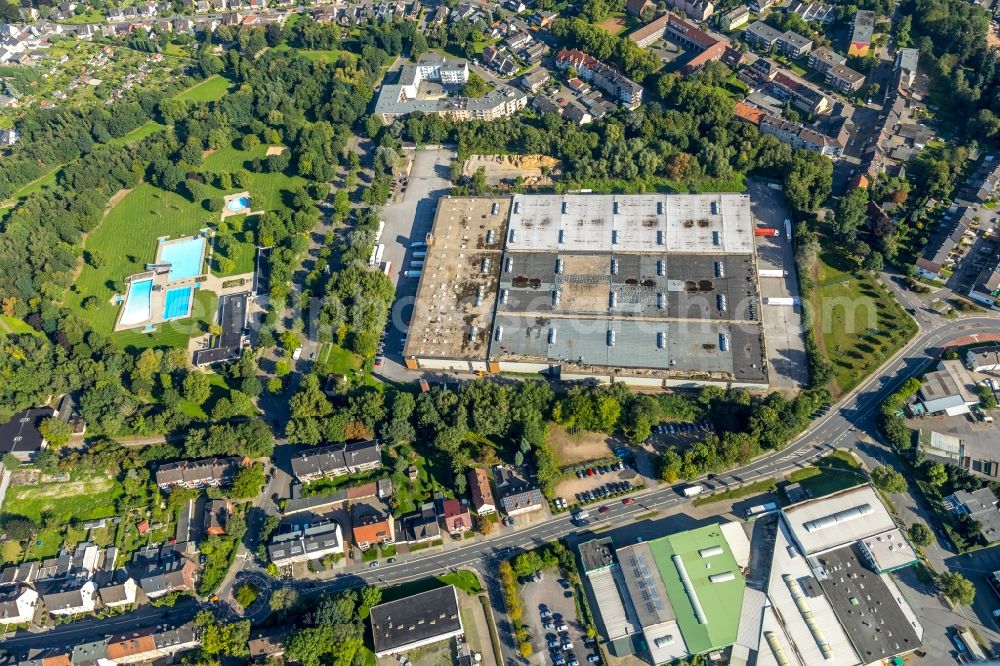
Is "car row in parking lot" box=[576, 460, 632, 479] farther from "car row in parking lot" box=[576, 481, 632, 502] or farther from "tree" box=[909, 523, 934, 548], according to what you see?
"tree" box=[909, 523, 934, 548]

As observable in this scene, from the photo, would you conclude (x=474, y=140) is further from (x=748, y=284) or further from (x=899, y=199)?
(x=899, y=199)

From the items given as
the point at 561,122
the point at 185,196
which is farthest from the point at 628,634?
the point at 185,196

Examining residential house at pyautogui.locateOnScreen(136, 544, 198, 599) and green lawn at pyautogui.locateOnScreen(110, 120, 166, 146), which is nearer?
residential house at pyautogui.locateOnScreen(136, 544, 198, 599)

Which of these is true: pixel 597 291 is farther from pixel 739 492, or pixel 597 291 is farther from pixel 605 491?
pixel 739 492

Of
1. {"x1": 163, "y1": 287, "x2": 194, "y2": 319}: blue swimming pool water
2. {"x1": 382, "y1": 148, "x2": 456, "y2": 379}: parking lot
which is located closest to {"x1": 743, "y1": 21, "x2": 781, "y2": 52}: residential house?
{"x1": 382, "y1": 148, "x2": 456, "y2": 379}: parking lot

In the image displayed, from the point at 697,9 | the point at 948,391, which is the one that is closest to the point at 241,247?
the point at 948,391

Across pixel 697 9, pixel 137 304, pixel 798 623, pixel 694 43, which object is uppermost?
pixel 697 9

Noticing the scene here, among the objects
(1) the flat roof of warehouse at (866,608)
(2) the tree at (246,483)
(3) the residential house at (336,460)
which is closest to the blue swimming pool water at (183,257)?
(2) the tree at (246,483)

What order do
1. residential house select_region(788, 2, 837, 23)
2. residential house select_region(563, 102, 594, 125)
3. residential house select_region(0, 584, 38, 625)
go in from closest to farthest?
residential house select_region(0, 584, 38, 625) < residential house select_region(563, 102, 594, 125) < residential house select_region(788, 2, 837, 23)
